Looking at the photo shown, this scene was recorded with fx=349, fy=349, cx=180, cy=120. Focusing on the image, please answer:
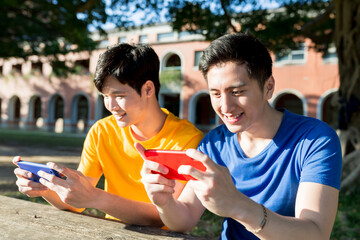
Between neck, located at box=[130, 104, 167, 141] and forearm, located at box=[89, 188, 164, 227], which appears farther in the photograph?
neck, located at box=[130, 104, 167, 141]

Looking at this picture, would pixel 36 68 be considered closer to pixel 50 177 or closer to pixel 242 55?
pixel 50 177

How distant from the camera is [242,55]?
1.30 metres

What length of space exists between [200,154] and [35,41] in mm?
11959

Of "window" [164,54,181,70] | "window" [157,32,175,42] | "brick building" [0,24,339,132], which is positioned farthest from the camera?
"window" [164,54,181,70]

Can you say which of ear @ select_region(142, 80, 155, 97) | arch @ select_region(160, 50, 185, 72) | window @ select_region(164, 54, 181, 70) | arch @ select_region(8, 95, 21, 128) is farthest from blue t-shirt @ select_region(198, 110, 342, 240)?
arch @ select_region(8, 95, 21, 128)

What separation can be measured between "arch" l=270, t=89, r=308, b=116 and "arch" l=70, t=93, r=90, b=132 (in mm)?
12575

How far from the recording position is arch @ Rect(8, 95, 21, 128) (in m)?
27.2

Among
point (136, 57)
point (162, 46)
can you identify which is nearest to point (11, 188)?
point (136, 57)

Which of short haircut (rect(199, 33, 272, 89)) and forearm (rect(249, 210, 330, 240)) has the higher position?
short haircut (rect(199, 33, 272, 89))

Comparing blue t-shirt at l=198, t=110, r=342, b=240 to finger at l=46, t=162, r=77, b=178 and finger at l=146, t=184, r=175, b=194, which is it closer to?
finger at l=146, t=184, r=175, b=194

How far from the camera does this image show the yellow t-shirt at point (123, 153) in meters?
1.79

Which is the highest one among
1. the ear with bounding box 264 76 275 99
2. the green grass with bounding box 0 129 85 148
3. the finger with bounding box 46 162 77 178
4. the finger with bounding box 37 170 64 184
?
the ear with bounding box 264 76 275 99

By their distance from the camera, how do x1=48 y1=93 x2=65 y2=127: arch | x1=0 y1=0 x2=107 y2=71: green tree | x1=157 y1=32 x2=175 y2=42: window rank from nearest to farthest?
x1=0 y1=0 x2=107 y2=71: green tree < x1=157 y1=32 x2=175 y2=42: window < x1=48 y1=93 x2=65 y2=127: arch

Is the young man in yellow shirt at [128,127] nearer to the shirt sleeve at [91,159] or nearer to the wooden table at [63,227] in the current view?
the shirt sleeve at [91,159]
